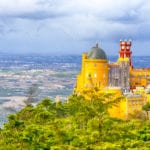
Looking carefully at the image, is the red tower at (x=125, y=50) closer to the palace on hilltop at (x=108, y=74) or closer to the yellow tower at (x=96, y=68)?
the palace on hilltop at (x=108, y=74)

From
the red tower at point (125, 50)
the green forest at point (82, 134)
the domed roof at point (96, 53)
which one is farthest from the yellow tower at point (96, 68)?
the green forest at point (82, 134)

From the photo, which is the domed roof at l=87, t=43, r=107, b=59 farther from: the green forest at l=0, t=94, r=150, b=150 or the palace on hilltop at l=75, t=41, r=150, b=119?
the green forest at l=0, t=94, r=150, b=150

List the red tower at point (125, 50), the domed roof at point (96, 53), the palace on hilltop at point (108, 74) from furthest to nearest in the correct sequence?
the red tower at point (125, 50) → the domed roof at point (96, 53) → the palace on hilltop at point (108, 74)

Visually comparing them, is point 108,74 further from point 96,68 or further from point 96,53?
point 96,53

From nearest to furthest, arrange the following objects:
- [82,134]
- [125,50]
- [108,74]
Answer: [82,134]
[108,74]
[125,50]

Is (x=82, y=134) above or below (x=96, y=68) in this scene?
below

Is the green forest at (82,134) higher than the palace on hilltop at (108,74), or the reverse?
the palace on hilltop at (108,74)

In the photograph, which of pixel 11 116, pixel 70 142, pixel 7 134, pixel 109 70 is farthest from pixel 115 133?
pixel 109 70

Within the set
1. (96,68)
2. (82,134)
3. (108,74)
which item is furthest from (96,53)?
(82,134)

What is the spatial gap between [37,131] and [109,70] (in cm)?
4099

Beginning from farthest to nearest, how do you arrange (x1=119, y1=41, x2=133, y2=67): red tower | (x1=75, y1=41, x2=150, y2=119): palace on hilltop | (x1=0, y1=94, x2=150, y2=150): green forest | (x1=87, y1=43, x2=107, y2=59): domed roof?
(x1=119, y1=41, x2=133, y2=67): red tower, (x1=87, y1=43, x2=107, y2=59): domed roof, (x1=75, y1=41, x2=150, y2=119): palace on hilltop, (x1=0, y1=94, x2=150, y2=150): green forest

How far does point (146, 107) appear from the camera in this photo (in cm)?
6006

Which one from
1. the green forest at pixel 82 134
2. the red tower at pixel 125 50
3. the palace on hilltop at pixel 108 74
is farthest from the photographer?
the red tower at pixel 125 50

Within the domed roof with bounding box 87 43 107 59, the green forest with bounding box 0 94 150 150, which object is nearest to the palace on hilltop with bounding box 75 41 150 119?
the domed roof with bounding box 87 43 107 59
